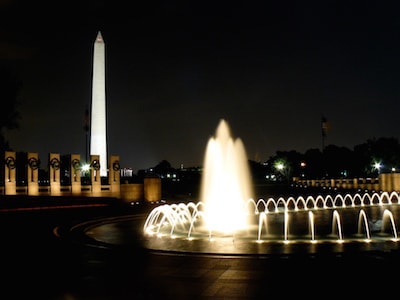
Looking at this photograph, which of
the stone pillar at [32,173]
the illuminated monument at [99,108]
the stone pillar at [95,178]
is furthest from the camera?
the illuminated monument at [99,108]

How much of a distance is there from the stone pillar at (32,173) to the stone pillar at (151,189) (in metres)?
9.45

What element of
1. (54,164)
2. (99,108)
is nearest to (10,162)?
(54,164)

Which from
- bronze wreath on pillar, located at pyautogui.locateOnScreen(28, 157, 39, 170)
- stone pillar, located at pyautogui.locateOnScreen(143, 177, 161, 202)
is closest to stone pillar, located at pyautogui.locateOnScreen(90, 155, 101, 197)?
stone pillar, located at pyautogui.locateOnScreen(143, 177, 161, 202)

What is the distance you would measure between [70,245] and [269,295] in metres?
9.46

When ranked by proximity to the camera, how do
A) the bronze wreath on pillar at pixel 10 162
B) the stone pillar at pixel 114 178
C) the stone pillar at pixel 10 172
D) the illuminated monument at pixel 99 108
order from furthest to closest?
the illuminated monument at pixel 99 108
the stone pillar at pixel 114 178
the bronze wreath on pillar at pixel 10 162
the stone pillar at pixel 10 172

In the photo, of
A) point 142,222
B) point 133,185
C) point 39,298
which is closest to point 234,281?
point 39,298

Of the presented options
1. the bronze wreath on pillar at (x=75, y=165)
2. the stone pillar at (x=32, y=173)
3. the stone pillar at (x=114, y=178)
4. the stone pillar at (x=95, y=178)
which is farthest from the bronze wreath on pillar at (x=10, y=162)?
the stone pillar at (x=114, y=178)

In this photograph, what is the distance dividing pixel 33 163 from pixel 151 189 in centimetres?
A: 1042

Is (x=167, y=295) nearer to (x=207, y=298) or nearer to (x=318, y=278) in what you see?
(x=207, y=298)

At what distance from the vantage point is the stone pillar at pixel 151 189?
1786 inches

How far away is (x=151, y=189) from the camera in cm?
4553

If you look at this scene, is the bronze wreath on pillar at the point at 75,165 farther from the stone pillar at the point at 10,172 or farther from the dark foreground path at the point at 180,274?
the dark foreground path at the point at 180,274

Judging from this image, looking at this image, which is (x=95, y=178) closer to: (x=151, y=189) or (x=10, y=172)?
(x=151, y=189)

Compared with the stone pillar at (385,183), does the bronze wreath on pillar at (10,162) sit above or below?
above
